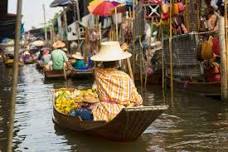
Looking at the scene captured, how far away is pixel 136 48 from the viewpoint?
1717cm

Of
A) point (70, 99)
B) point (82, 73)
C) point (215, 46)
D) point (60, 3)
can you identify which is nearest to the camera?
point (70, 99)

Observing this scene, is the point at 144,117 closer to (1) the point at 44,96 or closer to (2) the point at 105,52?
(2) the point at 105,52

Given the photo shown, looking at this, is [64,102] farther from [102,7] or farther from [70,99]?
[102,7]

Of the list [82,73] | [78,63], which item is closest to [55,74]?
[78,63]

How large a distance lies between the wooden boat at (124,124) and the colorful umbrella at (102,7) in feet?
27.0

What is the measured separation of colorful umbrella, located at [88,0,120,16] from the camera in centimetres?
1626

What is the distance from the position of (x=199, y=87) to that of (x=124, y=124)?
19.0 feet

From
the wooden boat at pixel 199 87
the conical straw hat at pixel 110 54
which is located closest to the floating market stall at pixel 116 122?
the conical straw hat at pixel 110 54

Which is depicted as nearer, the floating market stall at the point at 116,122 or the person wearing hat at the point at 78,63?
the floating market stall at the point at 116,122

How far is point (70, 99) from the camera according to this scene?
371 inches

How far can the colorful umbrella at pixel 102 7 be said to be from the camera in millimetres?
16259

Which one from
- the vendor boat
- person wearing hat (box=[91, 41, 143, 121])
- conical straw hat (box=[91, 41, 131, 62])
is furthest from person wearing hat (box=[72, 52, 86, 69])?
person wearing hat (box=[91, 41, 143, 121])

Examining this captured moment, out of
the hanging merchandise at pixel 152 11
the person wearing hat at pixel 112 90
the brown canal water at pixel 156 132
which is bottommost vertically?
the brown canal water at pixel 156 132

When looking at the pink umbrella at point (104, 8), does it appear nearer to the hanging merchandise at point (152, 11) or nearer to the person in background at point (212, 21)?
the hanging merchandise at point (152, 11)
